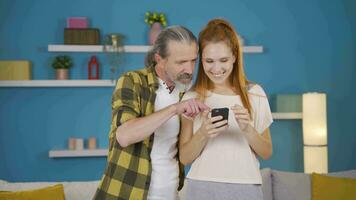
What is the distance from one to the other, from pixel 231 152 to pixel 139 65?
129 inches

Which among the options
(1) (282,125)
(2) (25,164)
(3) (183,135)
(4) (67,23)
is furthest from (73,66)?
(3) (183,135)

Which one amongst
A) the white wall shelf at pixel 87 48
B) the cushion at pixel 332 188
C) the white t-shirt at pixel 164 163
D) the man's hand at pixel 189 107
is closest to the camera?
the man's hand at pixel 189 107

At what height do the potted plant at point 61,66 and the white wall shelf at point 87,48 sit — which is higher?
the white wall shelf at point 87,48

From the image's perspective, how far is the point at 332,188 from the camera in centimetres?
341

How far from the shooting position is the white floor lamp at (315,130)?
15.6ft

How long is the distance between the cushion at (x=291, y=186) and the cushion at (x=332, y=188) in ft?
0.19

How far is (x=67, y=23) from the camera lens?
15.9 feet

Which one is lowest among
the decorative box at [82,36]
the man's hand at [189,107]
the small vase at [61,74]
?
the man's hand at [189,107]

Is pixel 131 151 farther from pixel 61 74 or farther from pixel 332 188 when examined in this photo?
pixel 61 74

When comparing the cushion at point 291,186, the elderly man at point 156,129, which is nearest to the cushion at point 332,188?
the cushion at point 291,186

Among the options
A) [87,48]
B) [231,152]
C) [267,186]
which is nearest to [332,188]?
[267,186]

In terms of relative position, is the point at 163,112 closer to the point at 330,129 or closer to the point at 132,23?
the point at 132,23

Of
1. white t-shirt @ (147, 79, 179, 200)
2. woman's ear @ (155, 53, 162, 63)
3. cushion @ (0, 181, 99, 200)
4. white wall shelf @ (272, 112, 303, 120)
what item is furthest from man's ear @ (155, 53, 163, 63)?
white wall shelf @ (272, 112, 303, 120)

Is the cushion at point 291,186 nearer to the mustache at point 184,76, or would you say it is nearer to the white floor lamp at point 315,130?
the white floor lamp at point 315,130
